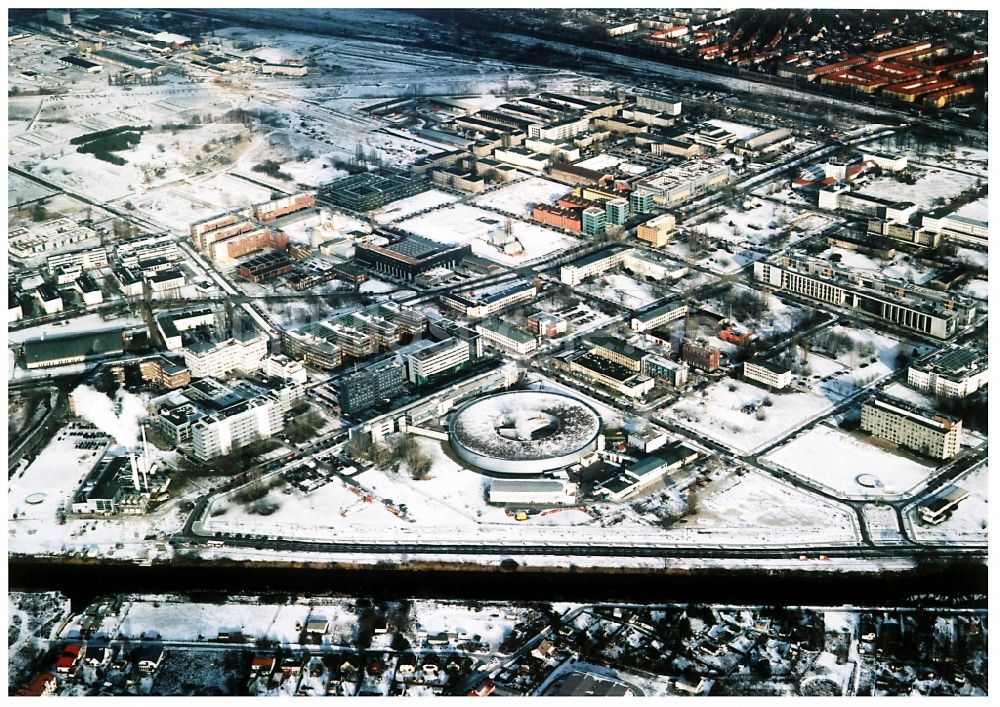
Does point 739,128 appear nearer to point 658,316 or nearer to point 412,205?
point 412,205

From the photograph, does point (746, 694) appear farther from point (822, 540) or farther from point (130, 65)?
point (130, 65)

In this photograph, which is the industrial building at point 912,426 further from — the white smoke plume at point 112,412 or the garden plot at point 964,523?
the white smoke plume at point 112,412

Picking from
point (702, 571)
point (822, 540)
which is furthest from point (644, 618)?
point (822, 540)

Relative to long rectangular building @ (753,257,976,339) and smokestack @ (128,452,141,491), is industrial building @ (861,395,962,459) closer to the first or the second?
long rectangular building @ (753,257,976,339)

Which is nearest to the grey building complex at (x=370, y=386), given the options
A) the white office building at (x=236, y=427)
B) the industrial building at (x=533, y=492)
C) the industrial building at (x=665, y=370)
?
the white office building at (x=236, y=427)

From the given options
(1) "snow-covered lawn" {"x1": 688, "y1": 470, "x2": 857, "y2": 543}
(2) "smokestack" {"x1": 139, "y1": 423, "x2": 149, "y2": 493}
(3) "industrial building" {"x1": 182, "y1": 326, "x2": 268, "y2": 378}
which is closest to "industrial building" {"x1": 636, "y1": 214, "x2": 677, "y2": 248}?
(3) "industrial building" {"x1": 182, "y1": 326, "x2": 268, "y2": 378}
